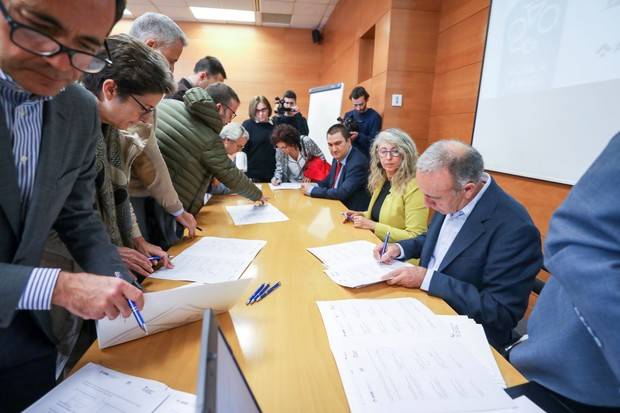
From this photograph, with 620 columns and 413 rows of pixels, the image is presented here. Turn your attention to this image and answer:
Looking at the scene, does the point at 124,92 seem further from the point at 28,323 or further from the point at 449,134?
the point at 449,134

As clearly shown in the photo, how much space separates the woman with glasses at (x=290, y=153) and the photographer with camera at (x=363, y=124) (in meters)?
0.42

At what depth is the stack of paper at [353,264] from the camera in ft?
3.46

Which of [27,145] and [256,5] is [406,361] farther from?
[256,5]

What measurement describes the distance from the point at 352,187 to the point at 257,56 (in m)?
4.84

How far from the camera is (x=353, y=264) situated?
3.88 feet

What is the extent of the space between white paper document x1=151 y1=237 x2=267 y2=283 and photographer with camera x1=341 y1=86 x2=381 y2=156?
7.10 ft

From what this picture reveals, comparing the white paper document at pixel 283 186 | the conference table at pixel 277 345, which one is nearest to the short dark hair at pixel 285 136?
the white paper document at pixel 283 186

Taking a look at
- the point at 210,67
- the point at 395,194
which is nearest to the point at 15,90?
the point at 395,194

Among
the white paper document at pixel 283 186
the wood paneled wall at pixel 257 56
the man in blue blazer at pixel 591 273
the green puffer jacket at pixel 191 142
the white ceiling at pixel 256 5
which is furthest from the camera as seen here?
the wood paneled wall at pixel 257 56

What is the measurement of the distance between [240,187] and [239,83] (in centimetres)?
521

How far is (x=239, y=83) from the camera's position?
638 cm

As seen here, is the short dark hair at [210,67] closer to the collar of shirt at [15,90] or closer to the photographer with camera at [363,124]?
the photographer with camera at [363,124]

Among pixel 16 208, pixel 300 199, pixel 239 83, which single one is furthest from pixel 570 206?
pixel 239 83

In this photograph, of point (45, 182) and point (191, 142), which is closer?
point (45, 182)
